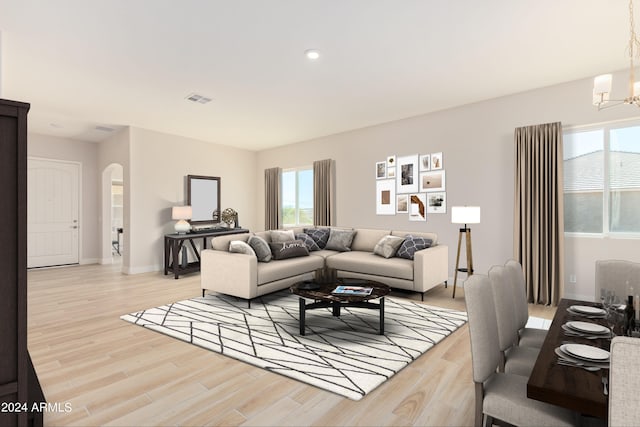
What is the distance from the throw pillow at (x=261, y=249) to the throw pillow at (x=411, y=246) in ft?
6.25

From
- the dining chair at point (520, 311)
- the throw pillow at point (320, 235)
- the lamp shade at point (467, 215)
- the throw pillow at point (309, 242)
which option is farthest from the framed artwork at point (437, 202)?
the dining chair at point (520, 311)

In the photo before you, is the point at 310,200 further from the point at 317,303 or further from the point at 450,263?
the point at 317,303

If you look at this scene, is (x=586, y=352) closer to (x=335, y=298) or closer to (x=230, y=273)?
(x=335, y=298)

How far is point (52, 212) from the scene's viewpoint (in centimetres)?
715

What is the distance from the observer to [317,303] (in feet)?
11.7

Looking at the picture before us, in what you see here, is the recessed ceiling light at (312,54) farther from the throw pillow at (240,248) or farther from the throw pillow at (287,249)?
the throw pillow at (287,249)

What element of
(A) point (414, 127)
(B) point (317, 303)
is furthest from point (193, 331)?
(A) point (414, 127)

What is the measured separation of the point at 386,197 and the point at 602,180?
3017mm

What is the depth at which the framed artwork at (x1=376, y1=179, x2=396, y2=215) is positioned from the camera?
6.10 m

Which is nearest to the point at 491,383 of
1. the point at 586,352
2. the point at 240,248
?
the point at 586,352

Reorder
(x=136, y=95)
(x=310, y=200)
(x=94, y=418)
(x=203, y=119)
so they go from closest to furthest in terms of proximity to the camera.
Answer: (x=94, y=418) < (x=136, y=95) < (x=203, y=119) < (x=310, y=200)

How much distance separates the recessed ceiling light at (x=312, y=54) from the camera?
341 centimetres

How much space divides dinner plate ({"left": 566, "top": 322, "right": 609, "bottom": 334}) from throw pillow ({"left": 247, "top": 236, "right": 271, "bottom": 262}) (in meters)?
3.55

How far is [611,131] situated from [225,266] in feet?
16.4
